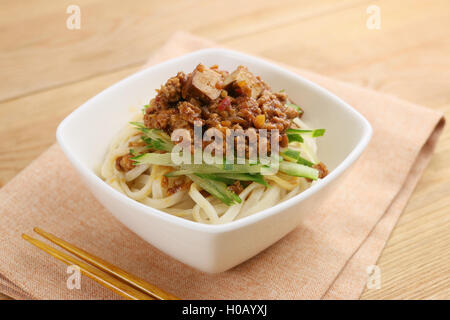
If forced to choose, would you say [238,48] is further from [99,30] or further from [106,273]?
[106,273]

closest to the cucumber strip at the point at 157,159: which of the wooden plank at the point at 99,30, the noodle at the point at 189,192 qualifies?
the noodle at the point at 189,192

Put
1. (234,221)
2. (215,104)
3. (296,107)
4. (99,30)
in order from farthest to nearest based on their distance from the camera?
(99,30) → (296,107) → (215,104) → (234,221)

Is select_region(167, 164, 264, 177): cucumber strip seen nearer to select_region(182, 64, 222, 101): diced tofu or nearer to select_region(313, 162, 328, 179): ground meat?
select_region(182, 64, 222, 101): diced tofu

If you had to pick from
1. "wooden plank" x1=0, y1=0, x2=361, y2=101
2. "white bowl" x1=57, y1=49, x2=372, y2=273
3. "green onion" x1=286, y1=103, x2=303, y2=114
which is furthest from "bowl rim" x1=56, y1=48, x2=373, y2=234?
"wooden plank" x1=0, y1=0, x2=361, y2=101

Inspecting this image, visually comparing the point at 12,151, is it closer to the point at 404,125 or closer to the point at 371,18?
the point at 404,125

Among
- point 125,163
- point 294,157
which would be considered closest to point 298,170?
point 294,157

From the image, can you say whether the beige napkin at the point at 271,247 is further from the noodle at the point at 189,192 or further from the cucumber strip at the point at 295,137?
the cucumber strip at the point at 295,137

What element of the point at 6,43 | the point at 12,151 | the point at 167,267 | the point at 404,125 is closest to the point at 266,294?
the point at 167,267
